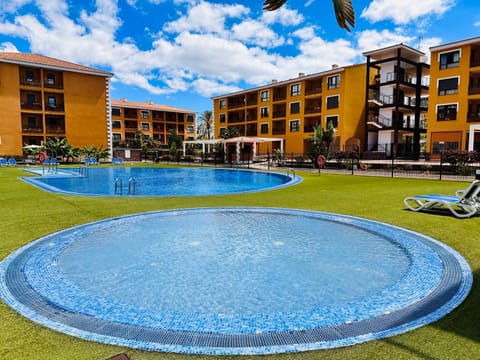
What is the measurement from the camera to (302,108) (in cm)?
4300

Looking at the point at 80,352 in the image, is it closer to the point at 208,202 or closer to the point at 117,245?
the point at 117,245

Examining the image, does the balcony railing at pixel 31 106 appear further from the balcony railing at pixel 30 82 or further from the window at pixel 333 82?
the window at pixel 333 82

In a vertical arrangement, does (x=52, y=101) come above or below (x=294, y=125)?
above

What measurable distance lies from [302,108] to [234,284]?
4068cm

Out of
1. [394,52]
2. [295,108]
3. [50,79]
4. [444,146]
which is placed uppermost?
[394,52]

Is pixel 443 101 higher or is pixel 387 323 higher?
pixel 443 101

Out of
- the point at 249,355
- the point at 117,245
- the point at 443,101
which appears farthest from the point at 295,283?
the point at 443,101

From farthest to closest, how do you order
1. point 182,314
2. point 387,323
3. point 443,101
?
point 443,101 < point 182,314 < point 387,323

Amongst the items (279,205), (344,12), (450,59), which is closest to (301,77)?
(450,59)

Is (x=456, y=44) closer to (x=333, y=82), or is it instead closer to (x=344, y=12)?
(x=333, y=82)

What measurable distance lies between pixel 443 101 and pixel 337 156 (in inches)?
489

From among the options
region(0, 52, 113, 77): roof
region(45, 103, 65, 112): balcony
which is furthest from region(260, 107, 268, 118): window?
region(45, 103, 65, 112): balcony

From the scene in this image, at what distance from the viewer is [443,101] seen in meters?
31.6

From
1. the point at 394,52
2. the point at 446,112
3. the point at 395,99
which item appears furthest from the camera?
the point at 395,99
